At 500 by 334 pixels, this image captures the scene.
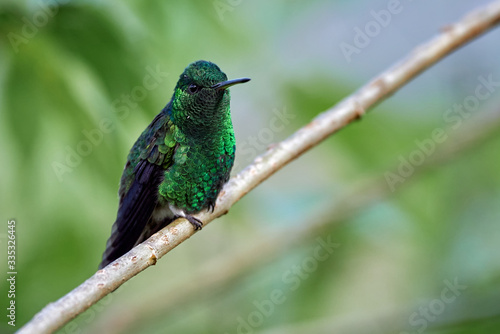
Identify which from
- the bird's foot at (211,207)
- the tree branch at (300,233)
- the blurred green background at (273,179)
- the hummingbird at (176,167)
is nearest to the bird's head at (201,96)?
the hummingbird at (176,167)

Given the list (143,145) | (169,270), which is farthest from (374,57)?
(143,145)

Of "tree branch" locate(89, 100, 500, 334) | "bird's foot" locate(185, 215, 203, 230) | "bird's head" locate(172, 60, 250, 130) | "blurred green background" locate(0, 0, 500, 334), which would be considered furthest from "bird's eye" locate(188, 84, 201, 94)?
"tree branch" locate(89, 100, 500, 334)

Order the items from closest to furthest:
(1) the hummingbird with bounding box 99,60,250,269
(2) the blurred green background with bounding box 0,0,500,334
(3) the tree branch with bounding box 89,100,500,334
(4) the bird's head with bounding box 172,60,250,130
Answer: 1. (4) the bird's head with bounding box 172,60,250,130
2. (1) the hummingbird with bounding box 99,60,250,269
3. (2) the blurred green background with bounding box 0,0,500,334
4. (3) the tree branch with bounding box 89,100,500,334

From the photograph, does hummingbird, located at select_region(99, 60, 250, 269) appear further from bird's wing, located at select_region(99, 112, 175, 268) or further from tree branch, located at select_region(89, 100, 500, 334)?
tree branch, located at select_region(89, 100, 500, 334)

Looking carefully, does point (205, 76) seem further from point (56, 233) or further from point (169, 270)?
point (169, 270)

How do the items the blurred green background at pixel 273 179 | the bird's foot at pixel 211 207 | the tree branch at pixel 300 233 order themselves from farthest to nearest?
the tree branch at pixel 300 233 < the bird's foot at pixel 211 207 < the blurred green background at pixel 273 179

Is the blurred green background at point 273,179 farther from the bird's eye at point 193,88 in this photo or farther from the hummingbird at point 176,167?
the bird's eye at point 193,88

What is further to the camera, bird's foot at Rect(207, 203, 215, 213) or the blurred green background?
bird's foot at Rect(207, 203, 215, 213)

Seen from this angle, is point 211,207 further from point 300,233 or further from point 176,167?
point 300,233
